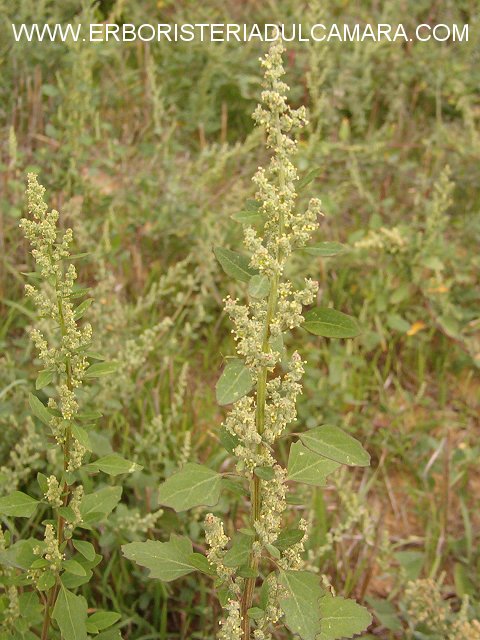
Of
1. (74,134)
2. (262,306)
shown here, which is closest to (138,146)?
(74,134)

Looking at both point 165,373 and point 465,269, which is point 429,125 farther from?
point 165,373

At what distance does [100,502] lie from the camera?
69.2 inches

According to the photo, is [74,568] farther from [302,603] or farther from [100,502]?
[302,603]

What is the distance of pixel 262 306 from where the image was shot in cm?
150

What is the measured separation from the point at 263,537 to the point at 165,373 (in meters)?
1.48

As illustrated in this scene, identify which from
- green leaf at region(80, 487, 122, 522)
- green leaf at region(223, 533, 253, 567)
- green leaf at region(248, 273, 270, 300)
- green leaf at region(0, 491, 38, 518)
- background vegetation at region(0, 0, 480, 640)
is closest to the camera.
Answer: green leaf at region(248, 273, 270, 300)

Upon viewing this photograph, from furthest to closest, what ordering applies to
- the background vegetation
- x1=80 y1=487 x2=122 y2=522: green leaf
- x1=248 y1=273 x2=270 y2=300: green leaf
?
the background vegetation
x1=80 y1=487 x2=122 y2=522: green leaf
x1=248 y1=273 x2=270 y2=300: green leaf

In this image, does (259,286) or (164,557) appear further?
(164,557)

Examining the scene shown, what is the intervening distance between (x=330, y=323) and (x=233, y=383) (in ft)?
0.67

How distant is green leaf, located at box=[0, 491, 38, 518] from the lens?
1.63 m

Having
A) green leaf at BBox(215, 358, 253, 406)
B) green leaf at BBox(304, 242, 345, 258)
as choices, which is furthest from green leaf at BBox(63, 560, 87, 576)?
green leaf at BBox(304, 242, 345, 258)

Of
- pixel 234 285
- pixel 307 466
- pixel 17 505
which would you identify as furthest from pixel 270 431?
pixel 234 285

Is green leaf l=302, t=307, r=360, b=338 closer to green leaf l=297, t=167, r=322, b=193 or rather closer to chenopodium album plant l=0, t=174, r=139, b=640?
green leaf l=297, t=167, r=322, b=193

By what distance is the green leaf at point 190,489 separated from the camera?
148 centimetres
